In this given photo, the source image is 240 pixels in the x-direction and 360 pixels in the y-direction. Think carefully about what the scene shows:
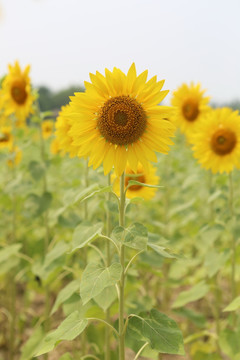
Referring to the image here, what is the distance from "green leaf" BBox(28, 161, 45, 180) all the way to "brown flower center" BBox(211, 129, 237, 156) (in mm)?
1265

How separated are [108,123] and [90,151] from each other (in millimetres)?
152

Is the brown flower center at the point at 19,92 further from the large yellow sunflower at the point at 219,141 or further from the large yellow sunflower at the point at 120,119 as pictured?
the large yellow sunflower at the point at 120,119

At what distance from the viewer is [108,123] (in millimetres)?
1537

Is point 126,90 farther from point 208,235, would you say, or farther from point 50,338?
point 208,235

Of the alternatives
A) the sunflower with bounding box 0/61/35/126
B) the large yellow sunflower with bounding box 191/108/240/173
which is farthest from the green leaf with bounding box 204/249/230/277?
the sunflower with bounding box 0/61/35/126

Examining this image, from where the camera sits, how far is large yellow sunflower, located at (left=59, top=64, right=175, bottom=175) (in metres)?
1.48

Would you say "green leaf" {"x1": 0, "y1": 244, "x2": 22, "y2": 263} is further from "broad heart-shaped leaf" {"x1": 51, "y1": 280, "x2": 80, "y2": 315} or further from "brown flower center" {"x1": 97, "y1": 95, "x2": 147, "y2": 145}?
"brown flower center" {"x1": 97, "y1": 95, "x2": 147, "y2": 145}

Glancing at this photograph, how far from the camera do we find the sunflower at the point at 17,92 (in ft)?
9.95

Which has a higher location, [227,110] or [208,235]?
[227,110]

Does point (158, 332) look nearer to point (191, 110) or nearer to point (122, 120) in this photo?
point (122, 120)

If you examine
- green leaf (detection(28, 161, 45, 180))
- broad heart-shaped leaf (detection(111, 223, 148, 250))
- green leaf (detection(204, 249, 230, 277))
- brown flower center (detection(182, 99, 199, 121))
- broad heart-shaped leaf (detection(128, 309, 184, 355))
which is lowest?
green leaf (detection(204, 249, 230, 277))

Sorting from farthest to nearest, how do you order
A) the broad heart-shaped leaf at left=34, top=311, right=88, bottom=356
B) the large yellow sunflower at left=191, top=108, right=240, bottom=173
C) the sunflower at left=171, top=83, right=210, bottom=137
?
the sunflower at left=171, top=83, right=210, bottom=137, the large yellow sunflower at left=191, top=108, right=240, bottom=173, the broad heart-shaped leaf at left=34, top=311, right=88, bottom=356

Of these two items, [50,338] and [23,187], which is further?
[23,187]

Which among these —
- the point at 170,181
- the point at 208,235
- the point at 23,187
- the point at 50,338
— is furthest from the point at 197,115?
the point at 50,338
